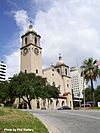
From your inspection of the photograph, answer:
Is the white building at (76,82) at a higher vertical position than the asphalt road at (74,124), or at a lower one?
higher

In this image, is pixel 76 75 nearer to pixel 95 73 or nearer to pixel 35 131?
pixel 95 73

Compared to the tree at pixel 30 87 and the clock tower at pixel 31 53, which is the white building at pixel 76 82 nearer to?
the clock tower at pixel 31 53

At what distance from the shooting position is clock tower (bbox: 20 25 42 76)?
80438 millimetres

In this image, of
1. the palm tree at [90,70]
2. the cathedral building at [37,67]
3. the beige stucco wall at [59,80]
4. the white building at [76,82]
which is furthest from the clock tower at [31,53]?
the white building at [76,82]

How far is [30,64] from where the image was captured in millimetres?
79500

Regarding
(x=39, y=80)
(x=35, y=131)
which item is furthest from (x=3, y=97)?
(x=35, y=131)

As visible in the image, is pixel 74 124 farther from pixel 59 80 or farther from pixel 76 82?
pixel 76 82

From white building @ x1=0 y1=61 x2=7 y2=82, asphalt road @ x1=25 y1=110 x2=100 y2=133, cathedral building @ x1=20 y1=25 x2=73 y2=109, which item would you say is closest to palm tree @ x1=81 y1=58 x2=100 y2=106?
cathedral building @ x1=20 y1=25 x2=73 y2=109

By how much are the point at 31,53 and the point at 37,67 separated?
194 inches

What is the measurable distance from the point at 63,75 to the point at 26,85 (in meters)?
33.7

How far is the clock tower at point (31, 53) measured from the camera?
264 feet

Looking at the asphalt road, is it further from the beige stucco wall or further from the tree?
the beige stucco wall

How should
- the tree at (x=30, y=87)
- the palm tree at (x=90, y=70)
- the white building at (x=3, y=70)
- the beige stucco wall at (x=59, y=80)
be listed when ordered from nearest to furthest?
the palm tree at (x=90, y=70), the tree at (x=30, y=87), the beige stucco wall at (x=59, y=80), the white building at (x=3, y=70)

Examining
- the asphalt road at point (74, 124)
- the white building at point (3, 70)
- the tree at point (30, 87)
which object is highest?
the white building at point (3, 70)
